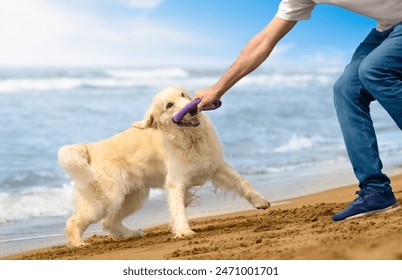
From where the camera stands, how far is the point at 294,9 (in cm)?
436

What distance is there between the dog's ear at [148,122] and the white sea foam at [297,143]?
6733 millimetres

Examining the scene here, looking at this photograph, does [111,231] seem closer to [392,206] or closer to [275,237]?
[275,237]

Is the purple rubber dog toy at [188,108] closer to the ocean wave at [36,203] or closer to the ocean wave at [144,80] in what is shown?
the ocean wave at [36,203]

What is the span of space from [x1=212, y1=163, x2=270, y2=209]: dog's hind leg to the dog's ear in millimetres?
626

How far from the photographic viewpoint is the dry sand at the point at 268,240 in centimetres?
331

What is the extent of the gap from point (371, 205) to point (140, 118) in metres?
12.6

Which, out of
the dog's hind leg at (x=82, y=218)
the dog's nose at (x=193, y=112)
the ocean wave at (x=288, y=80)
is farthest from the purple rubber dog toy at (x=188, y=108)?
the ocean wave at (x=288, y=80)

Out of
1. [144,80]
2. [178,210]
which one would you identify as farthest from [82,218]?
[144,80]

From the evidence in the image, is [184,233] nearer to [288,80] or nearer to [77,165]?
[77,165]

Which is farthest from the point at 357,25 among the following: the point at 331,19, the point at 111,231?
the point at 111,231

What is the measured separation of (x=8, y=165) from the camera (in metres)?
10.9

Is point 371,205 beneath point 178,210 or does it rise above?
beneath

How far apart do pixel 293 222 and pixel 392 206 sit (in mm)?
749

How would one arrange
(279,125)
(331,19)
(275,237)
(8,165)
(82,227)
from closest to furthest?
(275,237)
(82,227)
(8,165)
(279,125)
(331,19)
